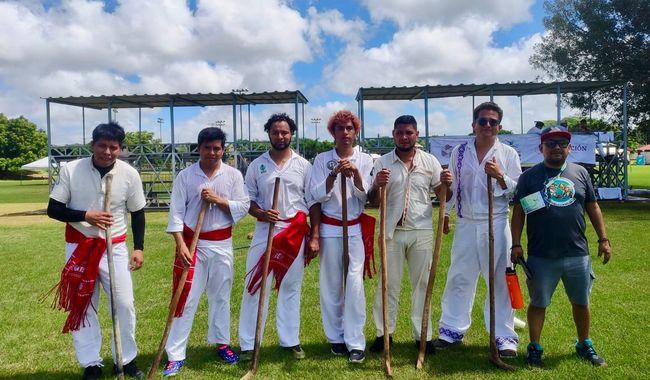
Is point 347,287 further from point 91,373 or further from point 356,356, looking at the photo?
point 91,373

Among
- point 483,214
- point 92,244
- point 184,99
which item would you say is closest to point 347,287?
point 483,214

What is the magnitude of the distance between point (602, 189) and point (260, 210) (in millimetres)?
16354

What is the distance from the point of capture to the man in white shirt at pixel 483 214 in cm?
417

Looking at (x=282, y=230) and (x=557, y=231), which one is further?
(x=282, y=230)

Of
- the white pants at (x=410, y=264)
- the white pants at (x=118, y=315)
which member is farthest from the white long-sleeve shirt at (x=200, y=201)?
the white pants at (x=410, y=264)

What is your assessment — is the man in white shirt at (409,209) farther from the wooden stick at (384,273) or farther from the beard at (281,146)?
the beard at (281,146)

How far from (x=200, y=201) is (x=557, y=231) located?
2.97 metres

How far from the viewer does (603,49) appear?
1923 centimetres

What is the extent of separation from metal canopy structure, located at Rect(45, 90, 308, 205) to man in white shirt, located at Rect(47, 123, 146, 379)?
13.9 m

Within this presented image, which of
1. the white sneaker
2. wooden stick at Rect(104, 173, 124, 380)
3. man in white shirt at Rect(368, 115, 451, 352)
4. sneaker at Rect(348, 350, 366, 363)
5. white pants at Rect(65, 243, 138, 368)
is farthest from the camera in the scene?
the white sneaker

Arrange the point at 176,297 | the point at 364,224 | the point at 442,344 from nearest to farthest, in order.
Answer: the point at 176,297, the point at 364,224, the point at 442,344

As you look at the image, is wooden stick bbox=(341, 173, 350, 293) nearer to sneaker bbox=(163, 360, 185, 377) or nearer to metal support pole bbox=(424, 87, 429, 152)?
sneaker bbox=(163, 360, 185, 377)

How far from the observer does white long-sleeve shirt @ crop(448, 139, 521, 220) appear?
4168mm

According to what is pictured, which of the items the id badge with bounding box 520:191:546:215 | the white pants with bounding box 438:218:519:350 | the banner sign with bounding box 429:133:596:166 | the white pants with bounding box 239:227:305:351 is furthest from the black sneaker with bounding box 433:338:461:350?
the banner sign with bounding box 429:133:596:166
